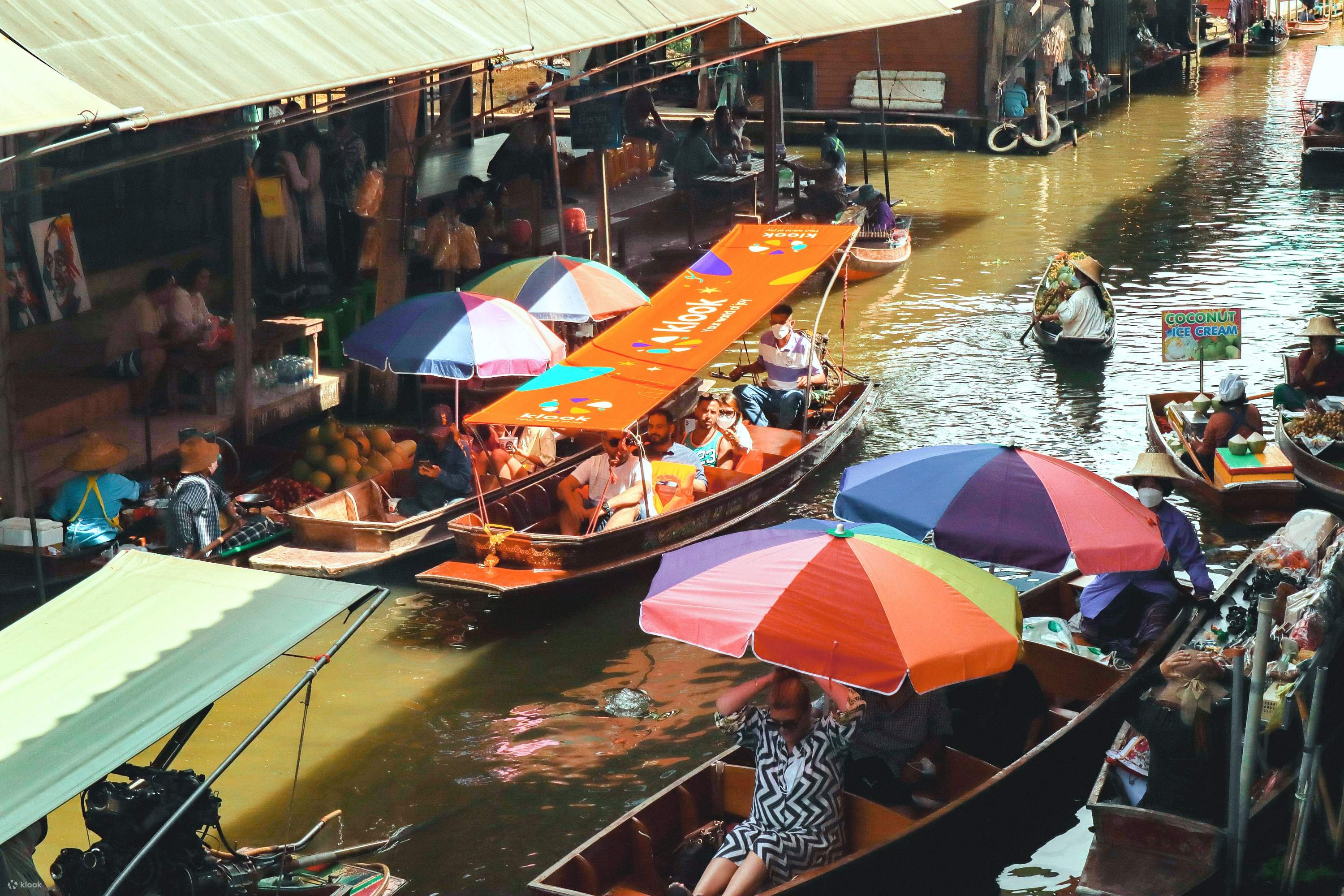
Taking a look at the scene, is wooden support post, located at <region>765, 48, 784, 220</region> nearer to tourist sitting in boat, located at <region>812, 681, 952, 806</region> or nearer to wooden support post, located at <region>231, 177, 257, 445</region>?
wooden support post, located at <region>231, 177, 257, 445</region>

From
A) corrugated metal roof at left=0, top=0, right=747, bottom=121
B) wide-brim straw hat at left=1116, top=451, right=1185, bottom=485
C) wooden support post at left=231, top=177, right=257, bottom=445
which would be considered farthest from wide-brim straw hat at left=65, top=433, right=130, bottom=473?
wide-brim straw hat at left=1116, top=451, right=1185, bottom=485

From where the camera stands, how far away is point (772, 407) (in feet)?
44.9

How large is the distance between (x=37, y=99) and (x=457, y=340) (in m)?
3.85

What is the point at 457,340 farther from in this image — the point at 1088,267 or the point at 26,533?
the point at 1088,267

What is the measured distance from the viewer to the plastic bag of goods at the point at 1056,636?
866 centimetres

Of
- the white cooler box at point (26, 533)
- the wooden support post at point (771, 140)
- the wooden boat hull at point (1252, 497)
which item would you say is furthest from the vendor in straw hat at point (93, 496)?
the wooden support post at point (771, 140)

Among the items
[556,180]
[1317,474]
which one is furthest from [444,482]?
[1317,474]

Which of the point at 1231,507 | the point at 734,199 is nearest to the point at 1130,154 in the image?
the point at 734,199

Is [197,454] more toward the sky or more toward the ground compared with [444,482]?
more toward the sky

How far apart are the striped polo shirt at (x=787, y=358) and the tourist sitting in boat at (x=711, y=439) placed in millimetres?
1366

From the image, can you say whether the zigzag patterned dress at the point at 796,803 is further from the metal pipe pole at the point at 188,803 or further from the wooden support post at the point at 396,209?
the wooden support post at the point at 396,209

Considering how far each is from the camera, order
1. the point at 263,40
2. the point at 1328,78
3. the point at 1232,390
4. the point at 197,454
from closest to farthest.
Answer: the point at 263,40
the point at 197,454
the point at 1232,390
the point at 1328,78

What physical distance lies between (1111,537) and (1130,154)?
23.5 metres

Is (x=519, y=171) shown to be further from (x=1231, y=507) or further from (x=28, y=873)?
(x=28, y=873)
